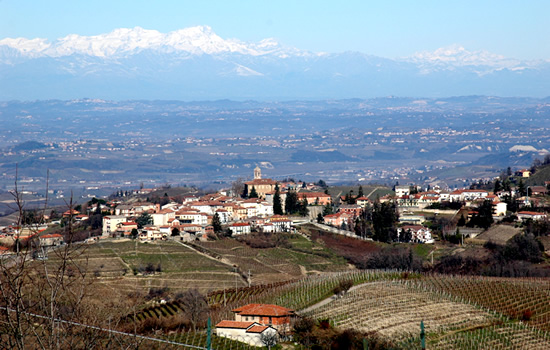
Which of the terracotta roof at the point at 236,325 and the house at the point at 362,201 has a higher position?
the terracotta roof at the point at 236,325

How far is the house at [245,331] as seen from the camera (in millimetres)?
25688

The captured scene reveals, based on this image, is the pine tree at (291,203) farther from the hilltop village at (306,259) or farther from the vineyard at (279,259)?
the vineyard at (279,259)

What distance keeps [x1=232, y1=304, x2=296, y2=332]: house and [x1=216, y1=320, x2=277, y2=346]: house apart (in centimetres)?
87

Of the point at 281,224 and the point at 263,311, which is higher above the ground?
the point at 263,311

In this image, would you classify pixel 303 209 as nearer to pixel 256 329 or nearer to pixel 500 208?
pixel 500 208

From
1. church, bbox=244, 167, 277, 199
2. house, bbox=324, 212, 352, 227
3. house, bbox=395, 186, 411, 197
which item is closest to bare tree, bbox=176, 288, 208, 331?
house, bbox=324, 212, 352, 227

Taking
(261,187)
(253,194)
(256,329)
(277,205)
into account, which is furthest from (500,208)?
(256,329)

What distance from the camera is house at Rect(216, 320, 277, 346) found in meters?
25.7

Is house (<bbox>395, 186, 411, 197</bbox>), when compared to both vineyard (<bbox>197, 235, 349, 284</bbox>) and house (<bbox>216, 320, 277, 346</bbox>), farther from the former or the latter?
house (<bbox>216, 320, 277, 346</bbox>)

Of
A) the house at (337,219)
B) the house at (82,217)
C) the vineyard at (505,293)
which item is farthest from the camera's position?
the house at (337,219)

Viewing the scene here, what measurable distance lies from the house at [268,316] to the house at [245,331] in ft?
2.87

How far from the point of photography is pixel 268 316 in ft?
91.8

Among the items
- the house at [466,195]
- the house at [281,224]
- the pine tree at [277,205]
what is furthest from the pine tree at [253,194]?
the house at [466,195]

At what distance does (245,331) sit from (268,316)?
2.12 metres
